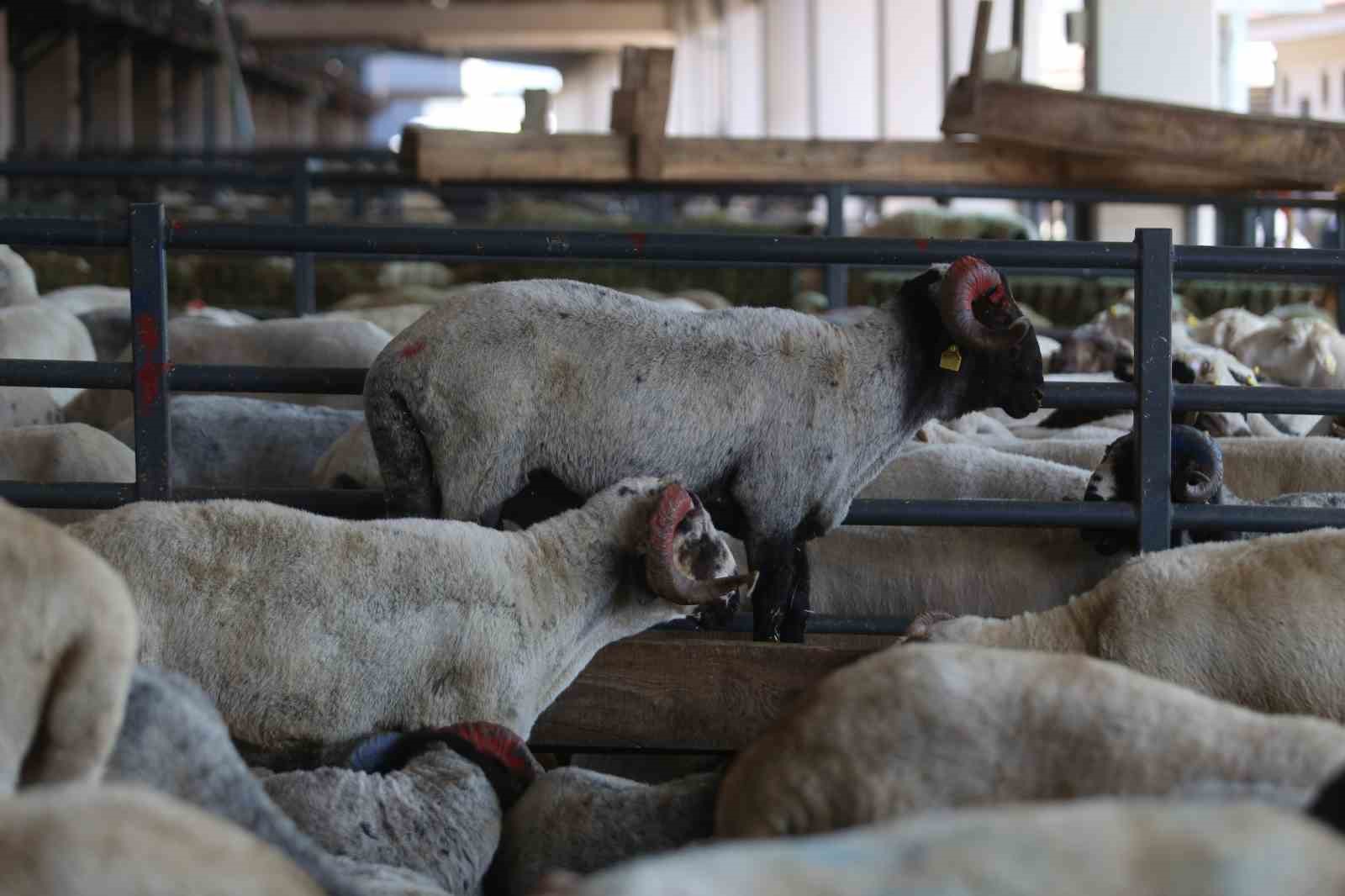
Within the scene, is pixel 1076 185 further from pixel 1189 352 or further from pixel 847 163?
pixel 1189 352

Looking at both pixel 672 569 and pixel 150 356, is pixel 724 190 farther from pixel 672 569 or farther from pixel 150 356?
pixel 672 569

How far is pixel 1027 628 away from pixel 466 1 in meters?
46.6

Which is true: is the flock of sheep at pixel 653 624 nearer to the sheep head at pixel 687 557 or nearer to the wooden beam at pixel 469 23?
the sheep head at pixel 687 557

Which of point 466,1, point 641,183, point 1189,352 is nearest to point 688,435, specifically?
point 1189,352

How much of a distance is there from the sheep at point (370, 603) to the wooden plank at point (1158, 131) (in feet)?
18.8

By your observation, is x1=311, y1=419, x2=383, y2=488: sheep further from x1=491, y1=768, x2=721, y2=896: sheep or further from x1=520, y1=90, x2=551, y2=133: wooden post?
x1=520, y1=90, x2=551, y2=133: wooden post

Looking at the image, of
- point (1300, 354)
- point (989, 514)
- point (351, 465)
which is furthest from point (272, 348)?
point (1300, 354)

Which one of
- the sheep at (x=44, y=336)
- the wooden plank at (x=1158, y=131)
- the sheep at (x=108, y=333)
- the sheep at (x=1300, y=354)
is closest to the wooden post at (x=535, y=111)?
the wooden plank at (x=1158, y=131)

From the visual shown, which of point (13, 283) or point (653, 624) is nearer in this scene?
point (653, 624)

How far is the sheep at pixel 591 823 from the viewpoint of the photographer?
9.55ft

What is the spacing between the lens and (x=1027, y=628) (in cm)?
355

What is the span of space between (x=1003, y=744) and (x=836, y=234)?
6849 millimetres

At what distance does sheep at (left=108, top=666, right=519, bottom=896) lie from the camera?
239 centimetres

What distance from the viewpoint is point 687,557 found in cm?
353
